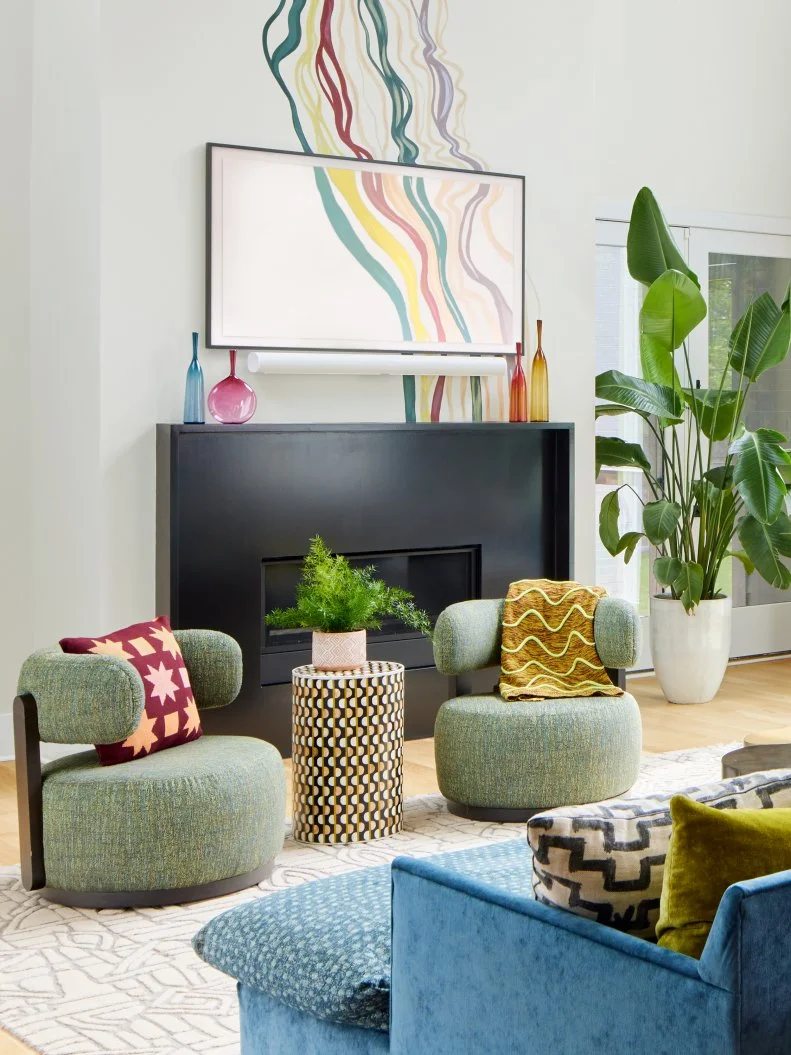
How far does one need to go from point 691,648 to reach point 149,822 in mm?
3388

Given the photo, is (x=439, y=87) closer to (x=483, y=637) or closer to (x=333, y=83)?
(x=333, y=83)

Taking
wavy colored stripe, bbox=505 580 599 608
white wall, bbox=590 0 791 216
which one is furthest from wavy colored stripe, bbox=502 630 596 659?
white wall, bbox=590 0 791 216

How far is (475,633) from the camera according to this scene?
446cm

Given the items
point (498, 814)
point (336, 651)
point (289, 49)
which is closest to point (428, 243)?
point (289, 49)

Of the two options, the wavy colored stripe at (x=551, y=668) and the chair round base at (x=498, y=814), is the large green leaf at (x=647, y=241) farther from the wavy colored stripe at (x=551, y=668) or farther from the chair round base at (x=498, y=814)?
the chair round base at (x=498, y=814)

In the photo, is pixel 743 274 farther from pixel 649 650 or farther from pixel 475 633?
pixel 475 633

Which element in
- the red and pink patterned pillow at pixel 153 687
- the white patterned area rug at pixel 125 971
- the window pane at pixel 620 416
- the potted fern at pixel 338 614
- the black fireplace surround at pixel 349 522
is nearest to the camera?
the white patterned area rug at pixel 125 971

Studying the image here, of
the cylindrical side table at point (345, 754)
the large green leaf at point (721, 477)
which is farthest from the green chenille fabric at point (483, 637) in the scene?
the large green leaf at point (721, 477)

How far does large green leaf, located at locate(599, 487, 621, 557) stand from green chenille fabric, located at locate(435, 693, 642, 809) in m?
2.15

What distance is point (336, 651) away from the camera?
414 centimetres

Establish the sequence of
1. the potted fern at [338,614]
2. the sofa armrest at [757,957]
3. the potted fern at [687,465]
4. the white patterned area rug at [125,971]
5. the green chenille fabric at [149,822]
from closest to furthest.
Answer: the sofa armrest at [757,957], the white patterned area rug at [125,971], the green chenille fabric at [149,822], the potted fern at [338,614], the potted fern at [687,465]

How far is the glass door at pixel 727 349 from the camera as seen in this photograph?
7.06m

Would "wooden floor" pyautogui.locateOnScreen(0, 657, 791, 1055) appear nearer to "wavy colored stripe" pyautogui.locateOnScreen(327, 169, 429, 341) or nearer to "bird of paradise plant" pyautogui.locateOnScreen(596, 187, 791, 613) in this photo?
"bird of paradise plant" pyautogui.locateOnScreen(596, 187, 791, 613)

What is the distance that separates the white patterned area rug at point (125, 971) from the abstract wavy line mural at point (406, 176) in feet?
7.47
